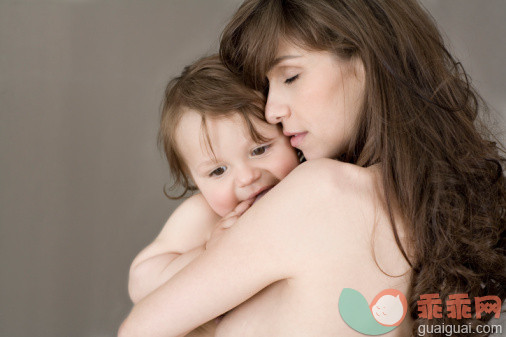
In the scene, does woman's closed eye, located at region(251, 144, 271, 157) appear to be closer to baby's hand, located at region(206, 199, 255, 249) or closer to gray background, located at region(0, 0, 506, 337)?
baby's hand, located at region(206, 199, 255, 249)

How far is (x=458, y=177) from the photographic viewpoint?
137 centimetres

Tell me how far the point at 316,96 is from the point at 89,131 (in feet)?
5.18

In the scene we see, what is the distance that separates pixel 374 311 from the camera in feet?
4.09

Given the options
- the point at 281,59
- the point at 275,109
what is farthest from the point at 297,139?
the point at 281,59

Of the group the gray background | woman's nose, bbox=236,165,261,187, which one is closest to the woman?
woman's nose, bbox=236,165,261,187

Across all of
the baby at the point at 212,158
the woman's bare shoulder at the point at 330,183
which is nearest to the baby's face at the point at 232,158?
the baby at the point at 212,158

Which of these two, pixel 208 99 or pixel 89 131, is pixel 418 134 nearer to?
pixel 208 99

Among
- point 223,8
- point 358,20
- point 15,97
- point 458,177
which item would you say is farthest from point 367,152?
point 15,97

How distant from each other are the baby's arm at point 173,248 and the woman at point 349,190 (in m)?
0.29

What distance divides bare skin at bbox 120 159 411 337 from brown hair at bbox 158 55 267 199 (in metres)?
0.44

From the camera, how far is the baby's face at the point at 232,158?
5.36 ft

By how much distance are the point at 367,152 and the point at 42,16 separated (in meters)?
1.89

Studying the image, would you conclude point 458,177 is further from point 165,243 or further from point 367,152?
point 165,243

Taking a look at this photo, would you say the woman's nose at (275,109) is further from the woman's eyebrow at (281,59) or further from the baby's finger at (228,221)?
the baby's finger at (228,221)
